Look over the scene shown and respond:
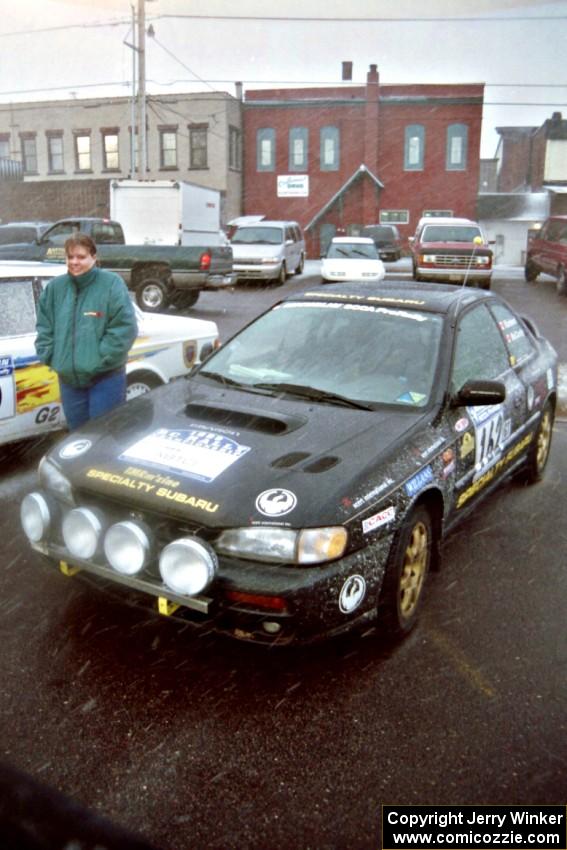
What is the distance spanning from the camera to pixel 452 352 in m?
4.18

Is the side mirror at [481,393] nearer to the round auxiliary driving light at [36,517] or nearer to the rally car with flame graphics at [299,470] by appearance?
the rally car with flame graphics at [299,470]

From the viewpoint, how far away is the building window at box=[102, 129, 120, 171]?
37.7 meters

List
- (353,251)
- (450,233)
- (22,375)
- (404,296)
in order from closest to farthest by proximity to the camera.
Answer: (404,296)
(22,375)
(450,233)
(353,251)

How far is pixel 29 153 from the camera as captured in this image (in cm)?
3947

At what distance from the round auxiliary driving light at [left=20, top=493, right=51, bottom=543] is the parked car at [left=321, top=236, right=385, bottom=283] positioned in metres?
15.6

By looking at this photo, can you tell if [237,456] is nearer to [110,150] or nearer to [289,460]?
[289,460]

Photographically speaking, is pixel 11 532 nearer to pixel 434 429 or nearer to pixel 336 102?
pixel 434 429

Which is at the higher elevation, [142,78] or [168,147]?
[142,78]

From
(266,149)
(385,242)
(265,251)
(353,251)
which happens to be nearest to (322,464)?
(353,251)

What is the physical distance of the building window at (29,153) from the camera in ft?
129

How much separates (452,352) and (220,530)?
187 cm

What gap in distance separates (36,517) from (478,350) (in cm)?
273

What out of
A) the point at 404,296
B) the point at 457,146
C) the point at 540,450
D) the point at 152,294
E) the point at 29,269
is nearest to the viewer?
the point at 404,296

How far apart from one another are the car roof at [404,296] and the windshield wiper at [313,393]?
834mm
